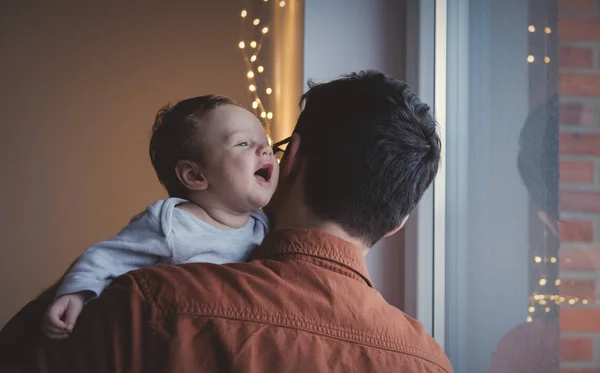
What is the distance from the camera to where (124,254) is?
3.80 feet

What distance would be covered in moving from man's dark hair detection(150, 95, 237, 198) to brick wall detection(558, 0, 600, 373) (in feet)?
2.04

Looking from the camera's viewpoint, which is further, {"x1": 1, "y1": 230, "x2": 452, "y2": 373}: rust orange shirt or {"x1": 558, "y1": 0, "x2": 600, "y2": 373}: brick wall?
{"x1": 558, "y1": 0, "x2": 600, "y2": 373}: brick wall

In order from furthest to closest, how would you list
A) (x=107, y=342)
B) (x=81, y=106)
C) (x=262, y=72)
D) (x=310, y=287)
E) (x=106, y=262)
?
(x=81, y=106), (x=262, y=72), (x=106, y=262), (x=310, y=287), (x=107, y=342)

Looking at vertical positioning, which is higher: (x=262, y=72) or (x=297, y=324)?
(x=262, y=72)

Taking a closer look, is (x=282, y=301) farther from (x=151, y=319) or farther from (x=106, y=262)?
(x=106, y=262)

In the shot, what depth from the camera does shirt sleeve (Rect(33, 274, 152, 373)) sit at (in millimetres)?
875

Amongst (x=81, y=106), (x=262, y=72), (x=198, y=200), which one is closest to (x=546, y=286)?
(x=198, y=200)

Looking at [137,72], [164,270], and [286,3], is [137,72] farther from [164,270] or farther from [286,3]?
[164,270]

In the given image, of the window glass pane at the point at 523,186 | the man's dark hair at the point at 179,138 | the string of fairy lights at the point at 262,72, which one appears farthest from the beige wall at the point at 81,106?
the man's dark hair at the point at 179,138

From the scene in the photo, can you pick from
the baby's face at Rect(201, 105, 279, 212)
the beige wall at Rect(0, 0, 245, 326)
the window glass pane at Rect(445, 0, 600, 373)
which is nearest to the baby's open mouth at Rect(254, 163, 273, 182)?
the baby's face at Rect(201, 105, 279, 212)

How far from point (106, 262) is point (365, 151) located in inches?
18.2

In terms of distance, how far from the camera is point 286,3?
2424 millimetres

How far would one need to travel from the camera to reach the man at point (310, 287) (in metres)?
0.90

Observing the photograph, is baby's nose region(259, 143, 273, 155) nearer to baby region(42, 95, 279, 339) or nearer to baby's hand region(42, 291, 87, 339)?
baby region(42, 95, 279, 339)
